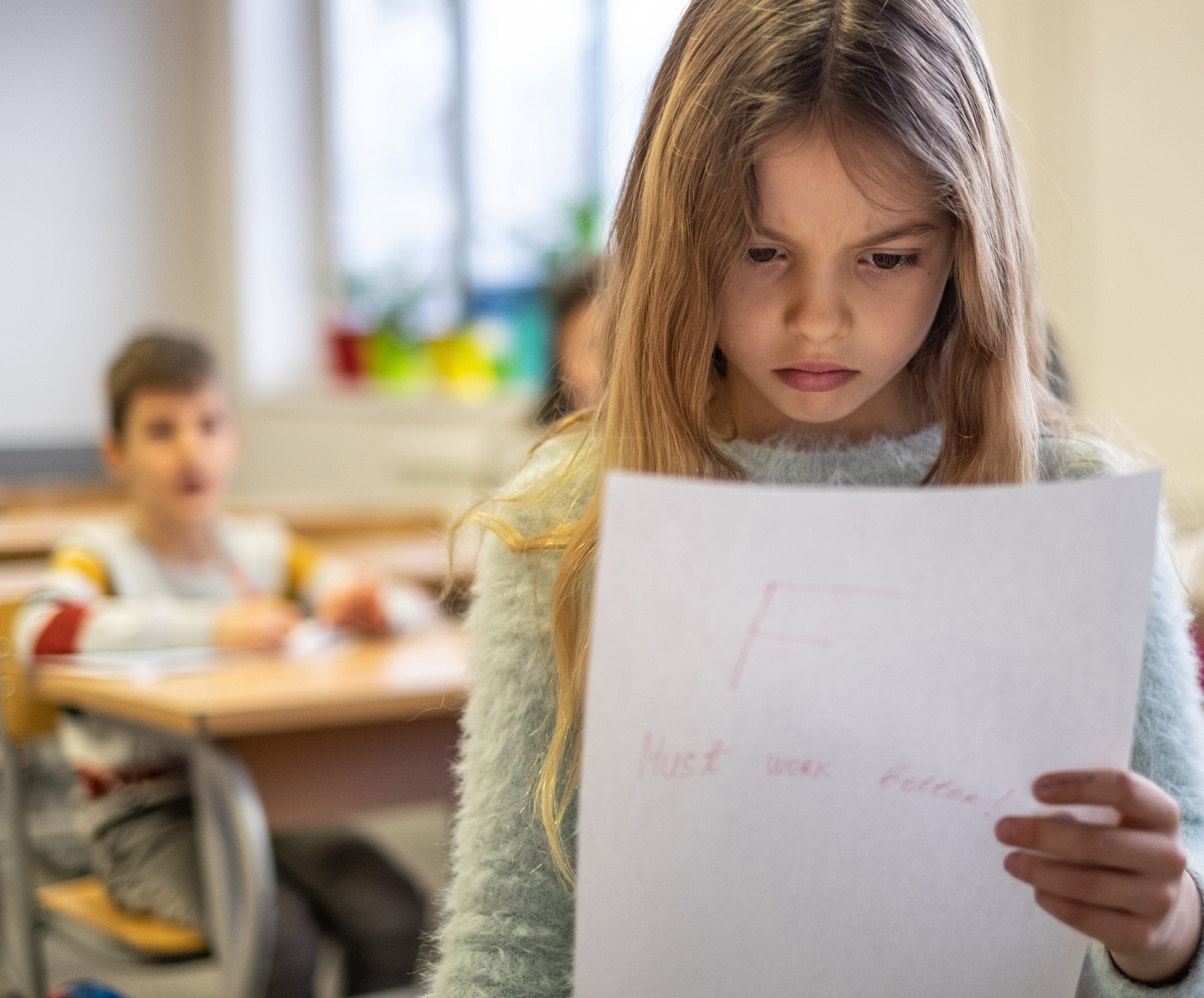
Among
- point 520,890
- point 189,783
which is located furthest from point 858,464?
point 189,783

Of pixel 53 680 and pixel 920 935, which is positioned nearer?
pixel 920 935

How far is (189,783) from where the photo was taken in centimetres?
185

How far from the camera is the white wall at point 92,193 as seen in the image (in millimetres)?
5328

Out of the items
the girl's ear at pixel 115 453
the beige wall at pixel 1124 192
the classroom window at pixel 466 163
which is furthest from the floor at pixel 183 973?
the classroom window at pixel 466 163

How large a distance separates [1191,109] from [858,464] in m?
1.46

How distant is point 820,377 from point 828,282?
0.17 ft

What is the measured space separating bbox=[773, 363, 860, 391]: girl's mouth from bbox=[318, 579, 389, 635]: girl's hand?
145 centimetres

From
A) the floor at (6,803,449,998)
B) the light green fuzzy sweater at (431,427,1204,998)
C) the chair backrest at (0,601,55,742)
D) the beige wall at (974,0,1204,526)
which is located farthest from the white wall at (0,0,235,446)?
the light green fuzzy sweater at (431,427,1204,998)

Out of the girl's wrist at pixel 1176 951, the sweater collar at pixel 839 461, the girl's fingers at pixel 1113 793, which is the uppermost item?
the sweater collar at pixel 839 461

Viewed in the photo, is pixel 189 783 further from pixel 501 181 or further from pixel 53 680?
pixel 501 181

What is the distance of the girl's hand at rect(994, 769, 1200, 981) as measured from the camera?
0.52 m

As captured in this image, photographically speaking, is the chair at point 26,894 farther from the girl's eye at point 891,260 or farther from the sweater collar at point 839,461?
the girl's eye at point 891,260

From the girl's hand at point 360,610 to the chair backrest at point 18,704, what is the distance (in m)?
0.45

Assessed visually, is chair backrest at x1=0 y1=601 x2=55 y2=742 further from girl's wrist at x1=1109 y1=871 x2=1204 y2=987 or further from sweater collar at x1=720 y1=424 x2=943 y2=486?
girl's wrist at x1=1109 y1=871 x2=1204 y2=987
